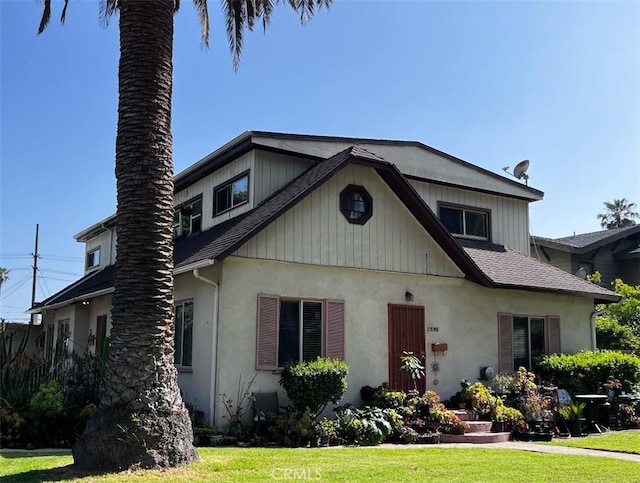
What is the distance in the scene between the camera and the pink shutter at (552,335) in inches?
701

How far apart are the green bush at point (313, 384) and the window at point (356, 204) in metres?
3.51

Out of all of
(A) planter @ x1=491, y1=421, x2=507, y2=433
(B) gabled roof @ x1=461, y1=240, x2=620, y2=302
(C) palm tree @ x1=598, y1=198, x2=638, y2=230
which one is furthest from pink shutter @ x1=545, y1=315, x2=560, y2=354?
(C) palm tree @ x1=598, y1=198, x2=638, y2=230

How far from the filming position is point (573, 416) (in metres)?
14.0

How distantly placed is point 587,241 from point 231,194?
18736mm

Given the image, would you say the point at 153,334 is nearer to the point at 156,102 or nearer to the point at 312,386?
the point at 156,102

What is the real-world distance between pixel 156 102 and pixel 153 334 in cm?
334

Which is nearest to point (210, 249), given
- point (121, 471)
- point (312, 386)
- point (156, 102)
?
point (312, 386)

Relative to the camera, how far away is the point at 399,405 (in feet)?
44.6

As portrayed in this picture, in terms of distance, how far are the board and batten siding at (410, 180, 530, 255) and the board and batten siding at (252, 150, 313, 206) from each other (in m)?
3.72

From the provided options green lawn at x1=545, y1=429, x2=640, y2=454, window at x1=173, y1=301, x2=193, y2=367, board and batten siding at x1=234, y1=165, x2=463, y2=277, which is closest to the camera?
green lawn at x1=545, y1=429, x2=640, y2=454

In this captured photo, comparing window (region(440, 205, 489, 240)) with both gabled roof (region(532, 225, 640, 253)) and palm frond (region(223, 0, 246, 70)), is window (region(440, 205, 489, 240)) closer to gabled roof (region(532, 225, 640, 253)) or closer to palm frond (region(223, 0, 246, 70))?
palm frond (region(223, 0, 246, 70))

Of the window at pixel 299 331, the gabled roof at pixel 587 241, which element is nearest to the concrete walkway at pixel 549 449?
the window at pixel 299 331

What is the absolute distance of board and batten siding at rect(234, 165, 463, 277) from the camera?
1375cm

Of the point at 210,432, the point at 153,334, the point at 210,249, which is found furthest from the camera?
Answer: the point at 210,249
